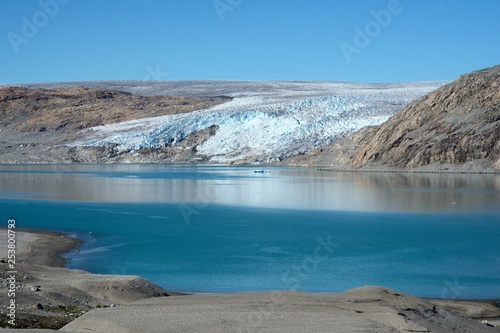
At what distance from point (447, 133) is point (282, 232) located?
28383mm

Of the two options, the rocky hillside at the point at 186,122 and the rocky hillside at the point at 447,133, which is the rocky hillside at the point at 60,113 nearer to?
the rocky hillside at the point at 186,122

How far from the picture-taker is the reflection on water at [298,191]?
26.8m

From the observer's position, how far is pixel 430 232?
62.6 ft

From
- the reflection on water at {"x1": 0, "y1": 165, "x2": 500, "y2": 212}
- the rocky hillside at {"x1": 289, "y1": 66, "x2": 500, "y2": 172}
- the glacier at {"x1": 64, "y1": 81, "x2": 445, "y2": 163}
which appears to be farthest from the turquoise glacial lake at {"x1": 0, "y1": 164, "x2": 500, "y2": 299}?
the glacier at {"x1": 64, "y1": 81, "x2": 445, "y2": 163}

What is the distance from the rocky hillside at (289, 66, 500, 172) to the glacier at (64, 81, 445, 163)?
398 inches

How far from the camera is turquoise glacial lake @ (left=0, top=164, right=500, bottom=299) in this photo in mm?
12672

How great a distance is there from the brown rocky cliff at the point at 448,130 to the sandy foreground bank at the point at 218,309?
34692 millimetres

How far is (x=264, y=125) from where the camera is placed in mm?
63906

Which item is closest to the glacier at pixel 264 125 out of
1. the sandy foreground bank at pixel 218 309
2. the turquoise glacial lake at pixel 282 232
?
the turquoise glacial lake at pixel 282 232

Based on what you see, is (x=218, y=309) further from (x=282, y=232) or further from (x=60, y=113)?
(x=60, y=113)

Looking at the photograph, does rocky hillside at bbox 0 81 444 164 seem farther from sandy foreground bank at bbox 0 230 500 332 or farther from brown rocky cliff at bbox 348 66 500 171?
sandy foreground bank at bbox 0 230 500 332

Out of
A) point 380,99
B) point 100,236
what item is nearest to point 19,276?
point 100,236

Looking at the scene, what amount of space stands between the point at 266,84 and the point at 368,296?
89310mm

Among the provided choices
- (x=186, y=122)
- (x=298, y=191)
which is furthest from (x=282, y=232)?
(x=186, y=122)
